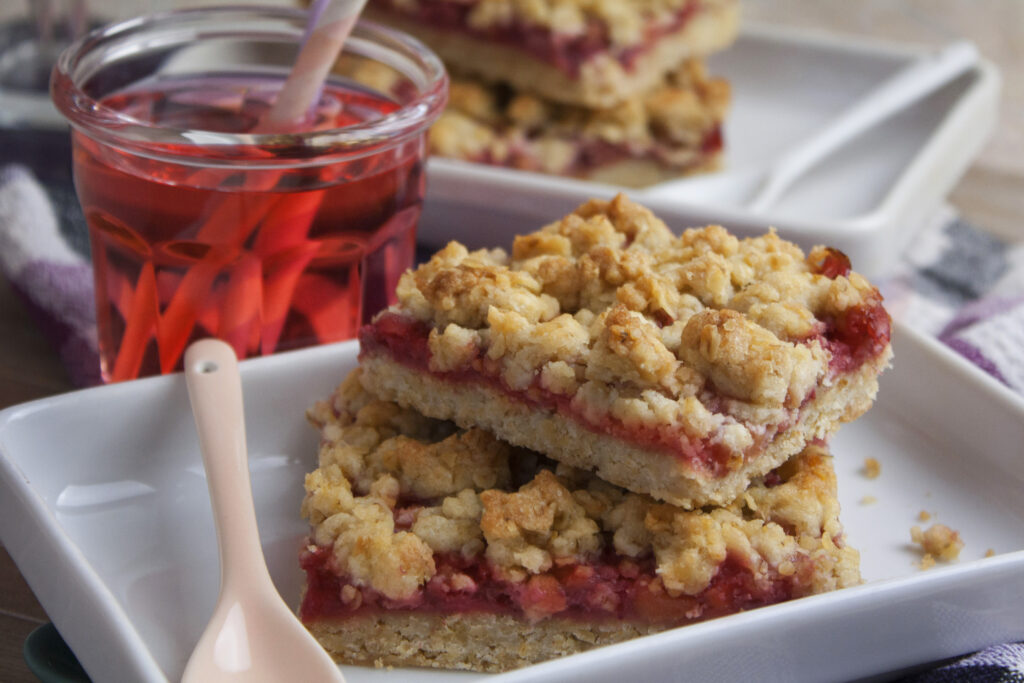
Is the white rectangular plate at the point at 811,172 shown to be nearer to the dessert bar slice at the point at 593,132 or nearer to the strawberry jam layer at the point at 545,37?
the dessert bar slice at the point at 593,132

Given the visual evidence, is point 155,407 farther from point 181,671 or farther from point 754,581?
point 754,581

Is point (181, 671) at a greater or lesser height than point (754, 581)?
lesser

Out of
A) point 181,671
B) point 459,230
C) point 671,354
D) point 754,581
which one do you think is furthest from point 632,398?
point 459,230

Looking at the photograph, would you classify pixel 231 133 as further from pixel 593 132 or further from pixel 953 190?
pixel 953 190

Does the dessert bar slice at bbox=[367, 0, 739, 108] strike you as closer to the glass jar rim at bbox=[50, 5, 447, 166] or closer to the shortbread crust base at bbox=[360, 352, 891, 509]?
the glass jar rim at bbox=[50, 5, 447, 166]

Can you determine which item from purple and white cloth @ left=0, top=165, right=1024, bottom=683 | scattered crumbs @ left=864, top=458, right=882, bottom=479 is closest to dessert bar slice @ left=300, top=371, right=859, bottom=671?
scattered crumbs @ left=864, top=458, right=882, bottom=479

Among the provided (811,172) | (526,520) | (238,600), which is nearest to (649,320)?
(526,520)
